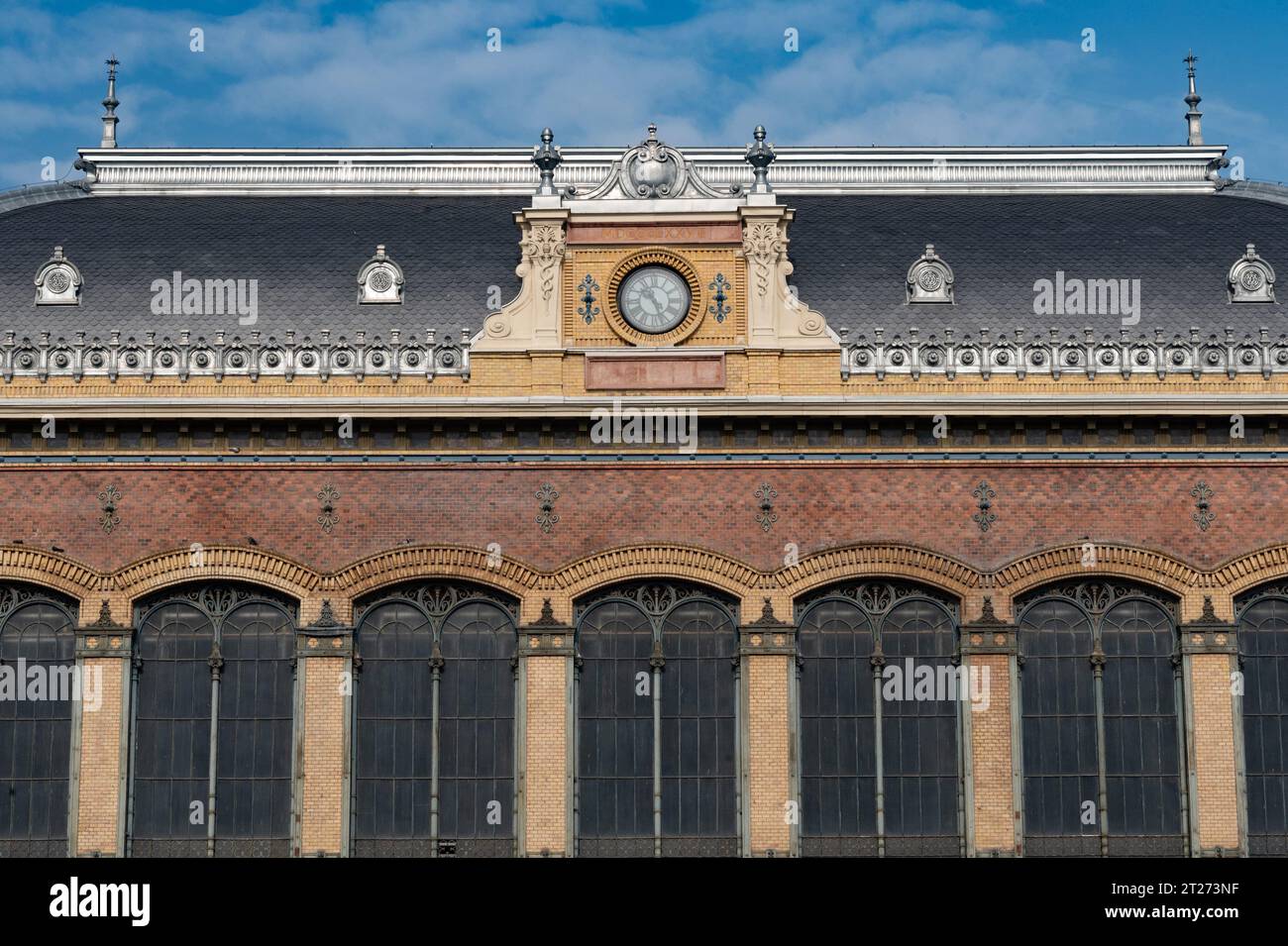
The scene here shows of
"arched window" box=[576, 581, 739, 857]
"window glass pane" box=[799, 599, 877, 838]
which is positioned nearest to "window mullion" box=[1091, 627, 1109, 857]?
"window glass pane" box=[799, 599, 877, 838]

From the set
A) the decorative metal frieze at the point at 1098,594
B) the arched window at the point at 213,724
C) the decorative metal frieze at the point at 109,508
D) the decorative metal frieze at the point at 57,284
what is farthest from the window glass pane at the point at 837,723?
the decorative metal frieze at the point at 57,284

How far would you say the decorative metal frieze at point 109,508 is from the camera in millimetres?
36812

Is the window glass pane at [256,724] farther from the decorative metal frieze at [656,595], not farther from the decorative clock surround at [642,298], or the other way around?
the decorative clock surround at [642,298]

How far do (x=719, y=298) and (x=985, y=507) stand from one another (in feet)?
18.3

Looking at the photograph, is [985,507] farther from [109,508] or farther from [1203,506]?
[109,508]

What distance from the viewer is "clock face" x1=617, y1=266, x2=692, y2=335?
37.6 meters

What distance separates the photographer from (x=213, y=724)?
36.3 metres

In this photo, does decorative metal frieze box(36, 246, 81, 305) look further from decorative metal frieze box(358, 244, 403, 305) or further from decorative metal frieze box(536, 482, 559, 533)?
decorative metal frieze box(536, 482, 559, 533)

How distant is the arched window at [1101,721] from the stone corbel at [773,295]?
18.6 ft

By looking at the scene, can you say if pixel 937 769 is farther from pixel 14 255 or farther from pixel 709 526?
pixel 14 255

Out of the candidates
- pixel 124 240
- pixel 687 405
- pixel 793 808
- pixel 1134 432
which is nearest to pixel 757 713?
pixel 793 808

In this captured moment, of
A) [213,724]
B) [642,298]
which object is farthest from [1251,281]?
[213,724]

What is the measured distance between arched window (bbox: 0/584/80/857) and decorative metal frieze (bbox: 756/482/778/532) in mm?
11245

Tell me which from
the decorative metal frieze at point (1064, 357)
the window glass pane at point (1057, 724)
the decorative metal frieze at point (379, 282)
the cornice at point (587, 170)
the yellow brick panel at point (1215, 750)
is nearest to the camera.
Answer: the yellow brick panel at point (1215, 750)
